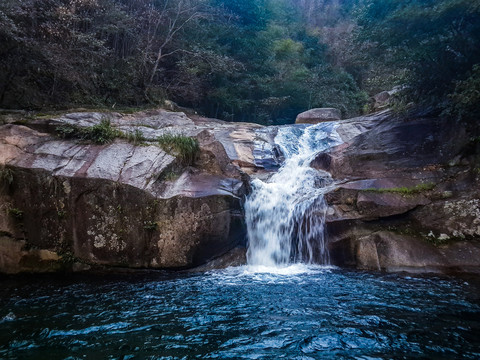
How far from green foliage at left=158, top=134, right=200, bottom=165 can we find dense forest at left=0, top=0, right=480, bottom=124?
4.24 meters

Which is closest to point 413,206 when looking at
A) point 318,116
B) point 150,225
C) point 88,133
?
point 150,225

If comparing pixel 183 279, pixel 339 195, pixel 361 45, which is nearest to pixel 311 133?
pixel 361 45

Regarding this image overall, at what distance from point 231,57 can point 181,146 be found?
1153 cm

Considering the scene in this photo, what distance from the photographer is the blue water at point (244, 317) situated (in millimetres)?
3561

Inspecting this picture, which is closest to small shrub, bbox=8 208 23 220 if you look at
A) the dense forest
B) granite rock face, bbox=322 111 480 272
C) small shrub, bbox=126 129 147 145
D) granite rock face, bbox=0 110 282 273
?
granite rock face, bbox=0 110 282 273

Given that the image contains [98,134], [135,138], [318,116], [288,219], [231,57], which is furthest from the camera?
[231,57]

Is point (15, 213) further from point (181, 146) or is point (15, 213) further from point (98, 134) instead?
point (181, 146)

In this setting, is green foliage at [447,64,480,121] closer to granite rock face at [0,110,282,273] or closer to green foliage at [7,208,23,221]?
granite rock face at [0,110,282,273]

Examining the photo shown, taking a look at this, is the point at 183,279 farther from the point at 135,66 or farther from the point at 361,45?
the point at 135,66

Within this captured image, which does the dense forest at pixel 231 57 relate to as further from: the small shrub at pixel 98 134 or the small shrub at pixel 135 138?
the small shrub at pixel 135 138

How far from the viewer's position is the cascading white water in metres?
7.62

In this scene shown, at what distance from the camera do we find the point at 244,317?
14.6 feet

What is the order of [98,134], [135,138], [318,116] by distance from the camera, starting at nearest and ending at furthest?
[98,134] → [135,138] → [318,116]

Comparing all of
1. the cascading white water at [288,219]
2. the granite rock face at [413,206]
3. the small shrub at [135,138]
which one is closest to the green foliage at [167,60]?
the small shrub at [135,138]
